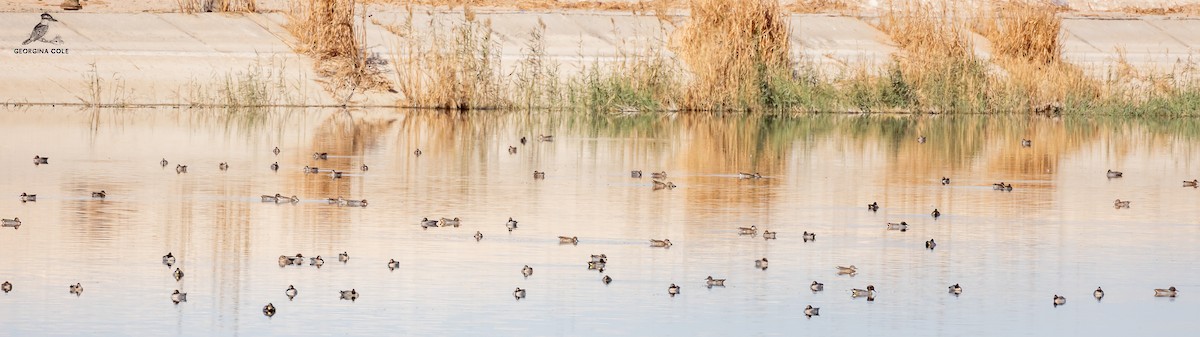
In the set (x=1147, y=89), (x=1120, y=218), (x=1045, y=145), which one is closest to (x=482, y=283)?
(x=1120, y=218)

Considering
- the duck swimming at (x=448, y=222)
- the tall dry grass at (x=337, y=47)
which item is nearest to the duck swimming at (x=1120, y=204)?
the duck swimming at (x=448, y=222)

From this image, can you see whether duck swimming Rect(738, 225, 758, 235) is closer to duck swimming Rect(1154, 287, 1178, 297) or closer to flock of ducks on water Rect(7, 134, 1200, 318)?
flock of ducks on water Rect(7, 134, 1200, 318)

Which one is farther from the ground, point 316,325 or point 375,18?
point 375,18

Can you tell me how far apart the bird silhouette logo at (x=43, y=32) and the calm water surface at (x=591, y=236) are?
10.8 m

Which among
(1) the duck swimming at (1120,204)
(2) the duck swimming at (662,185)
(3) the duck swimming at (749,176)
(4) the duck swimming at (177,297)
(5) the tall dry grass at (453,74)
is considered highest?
(5) the tall dry grass at (453,74)

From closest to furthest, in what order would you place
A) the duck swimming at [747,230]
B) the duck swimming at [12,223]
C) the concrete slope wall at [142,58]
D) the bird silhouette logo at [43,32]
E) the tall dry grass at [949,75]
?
1. the duck swimming at [12,223]
2. the duck swimming at [747,230]
3. the concrete slope wall at [142,58]
4. the tall dry grass at [949,75]
5. the bird silhouette logo at [43,32]

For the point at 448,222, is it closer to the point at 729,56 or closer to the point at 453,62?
the point at 453,62

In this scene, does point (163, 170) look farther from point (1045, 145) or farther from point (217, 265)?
point (1045, 145)

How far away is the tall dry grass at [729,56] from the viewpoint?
30.9m

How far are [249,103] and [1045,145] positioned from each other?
40.8ft

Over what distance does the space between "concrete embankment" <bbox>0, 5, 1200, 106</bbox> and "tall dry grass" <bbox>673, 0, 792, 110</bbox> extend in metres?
1.44

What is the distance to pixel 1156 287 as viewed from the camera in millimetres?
11117

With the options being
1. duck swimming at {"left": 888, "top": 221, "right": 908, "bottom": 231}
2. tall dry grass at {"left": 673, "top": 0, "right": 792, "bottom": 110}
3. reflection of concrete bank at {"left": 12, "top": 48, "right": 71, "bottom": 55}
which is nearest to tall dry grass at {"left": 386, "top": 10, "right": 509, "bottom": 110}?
tall dry grass at {"left": 673, "top": 0, "right": 792, "bottom": 110}

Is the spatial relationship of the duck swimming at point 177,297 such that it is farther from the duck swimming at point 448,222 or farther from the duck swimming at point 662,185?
the duck swimming at point 662,185
